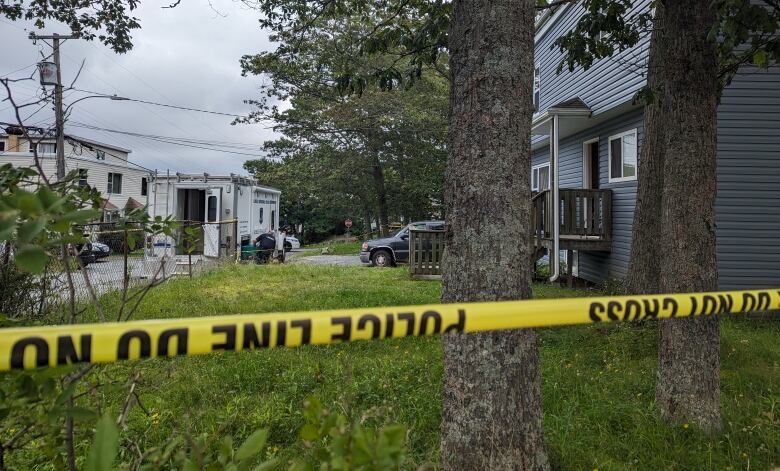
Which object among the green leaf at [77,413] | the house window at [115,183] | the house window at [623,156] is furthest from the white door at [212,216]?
the house window at [115,183]

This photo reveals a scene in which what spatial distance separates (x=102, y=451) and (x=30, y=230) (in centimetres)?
46

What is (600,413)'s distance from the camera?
3.58 m

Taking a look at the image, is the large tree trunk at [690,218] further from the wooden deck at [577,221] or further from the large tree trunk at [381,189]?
the large tree trunk at [381,189]

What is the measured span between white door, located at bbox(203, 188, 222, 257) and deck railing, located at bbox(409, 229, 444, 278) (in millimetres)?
6354

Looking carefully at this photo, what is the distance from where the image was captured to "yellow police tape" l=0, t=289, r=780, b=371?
4.05ft

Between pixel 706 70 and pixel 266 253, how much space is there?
16.7 meters

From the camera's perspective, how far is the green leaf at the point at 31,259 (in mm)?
1086

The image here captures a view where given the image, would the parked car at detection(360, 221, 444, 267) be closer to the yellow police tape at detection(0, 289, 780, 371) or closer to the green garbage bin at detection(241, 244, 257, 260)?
the green garbage bin at detection(241, 244, 257, 260)

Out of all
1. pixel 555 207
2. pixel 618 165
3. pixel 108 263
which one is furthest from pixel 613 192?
pixel 108 263

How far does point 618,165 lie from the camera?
35.6 ft

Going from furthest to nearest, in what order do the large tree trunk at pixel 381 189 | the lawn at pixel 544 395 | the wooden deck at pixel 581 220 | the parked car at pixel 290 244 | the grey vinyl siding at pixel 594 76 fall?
the large tree trunk at pixel 381 189, the parked car at pixel 290 244, the wooden deck at pixel 581 220, the grey vinyl siding at pixel 594 76, the lawn at pixel 544 395

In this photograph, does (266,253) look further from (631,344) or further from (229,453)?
(229,453)

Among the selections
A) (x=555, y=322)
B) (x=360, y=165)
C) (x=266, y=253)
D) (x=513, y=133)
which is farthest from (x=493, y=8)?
(x=360, y=165)

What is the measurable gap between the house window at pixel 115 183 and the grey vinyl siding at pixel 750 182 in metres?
33.2
